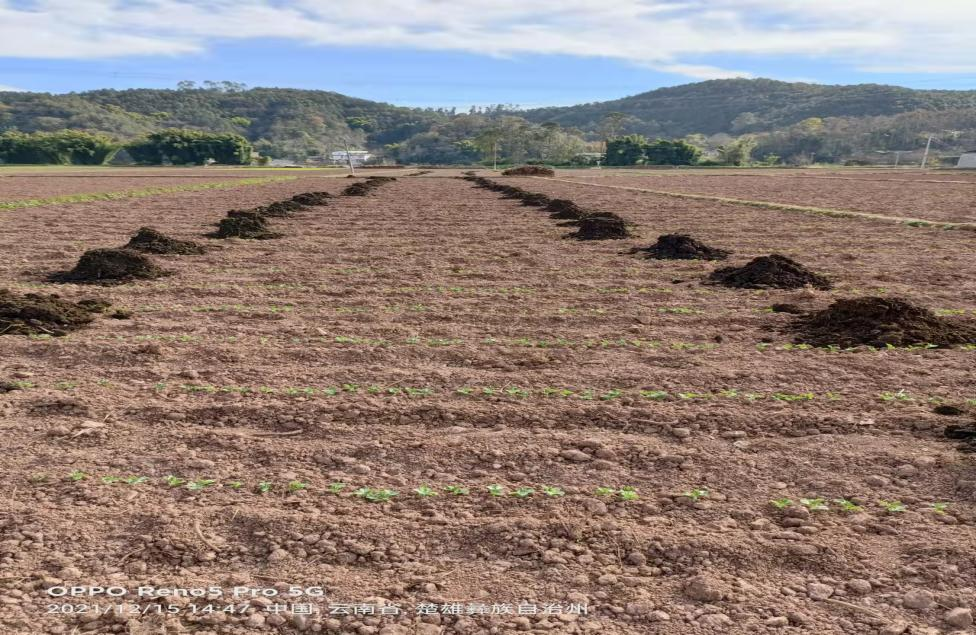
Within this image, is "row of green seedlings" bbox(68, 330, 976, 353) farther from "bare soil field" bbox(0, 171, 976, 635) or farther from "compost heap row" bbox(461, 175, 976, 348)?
"compost heap row" bbox(461, 175, 976, 348)

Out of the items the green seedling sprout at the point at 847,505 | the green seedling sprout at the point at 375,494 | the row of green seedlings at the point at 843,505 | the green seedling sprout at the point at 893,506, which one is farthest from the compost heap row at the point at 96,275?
the green seedling sprout at the point at 893,506

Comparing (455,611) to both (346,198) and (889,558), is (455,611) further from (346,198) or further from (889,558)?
(346,198)

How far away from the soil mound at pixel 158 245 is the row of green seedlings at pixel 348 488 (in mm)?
10178

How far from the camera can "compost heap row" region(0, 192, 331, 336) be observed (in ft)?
24.3

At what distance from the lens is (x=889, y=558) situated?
3.26 metres

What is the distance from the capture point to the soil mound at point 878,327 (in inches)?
275

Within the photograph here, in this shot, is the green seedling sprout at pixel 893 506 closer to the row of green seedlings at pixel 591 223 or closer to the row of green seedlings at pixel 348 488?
the row of green seedlings at pixel 348 488

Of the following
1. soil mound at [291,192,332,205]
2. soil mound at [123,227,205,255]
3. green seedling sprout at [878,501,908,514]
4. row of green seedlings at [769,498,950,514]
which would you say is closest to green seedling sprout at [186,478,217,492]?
row of green seedlings at [769,498,950,514]

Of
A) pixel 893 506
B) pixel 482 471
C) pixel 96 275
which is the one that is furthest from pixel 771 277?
pixel 96 275

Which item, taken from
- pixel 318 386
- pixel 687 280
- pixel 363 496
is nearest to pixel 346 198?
pixel 687 280

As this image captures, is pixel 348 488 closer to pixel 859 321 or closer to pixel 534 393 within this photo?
pixel 534 393

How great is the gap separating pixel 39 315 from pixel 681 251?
10.9m

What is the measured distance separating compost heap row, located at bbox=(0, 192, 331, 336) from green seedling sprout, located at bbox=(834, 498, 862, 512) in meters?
7.74

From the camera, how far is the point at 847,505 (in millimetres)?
3727
